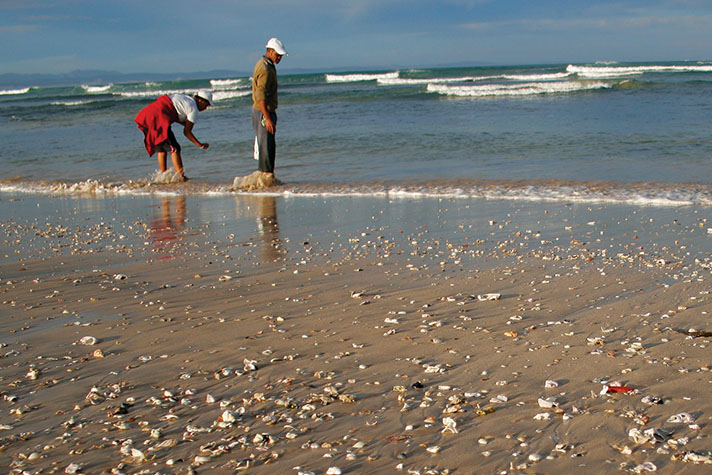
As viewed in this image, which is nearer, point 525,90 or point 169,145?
point 169,145

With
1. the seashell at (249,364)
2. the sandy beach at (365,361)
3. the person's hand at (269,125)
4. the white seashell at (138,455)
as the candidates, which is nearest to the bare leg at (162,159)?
the person's hand at (269,125)

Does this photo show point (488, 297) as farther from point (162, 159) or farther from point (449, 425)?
point (162, 159)

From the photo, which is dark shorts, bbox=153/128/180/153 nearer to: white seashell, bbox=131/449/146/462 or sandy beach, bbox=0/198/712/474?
sandy beach, bbox=0/198/712/474

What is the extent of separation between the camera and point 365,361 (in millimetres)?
3225

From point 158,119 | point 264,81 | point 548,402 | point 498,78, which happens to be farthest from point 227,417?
point 498,78

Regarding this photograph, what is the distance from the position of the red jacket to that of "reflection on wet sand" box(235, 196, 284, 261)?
176 cm

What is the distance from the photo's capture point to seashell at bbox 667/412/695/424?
2469 mm

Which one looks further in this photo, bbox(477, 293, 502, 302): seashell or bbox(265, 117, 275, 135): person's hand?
bbox(265, 117, 275, 135): person's hand

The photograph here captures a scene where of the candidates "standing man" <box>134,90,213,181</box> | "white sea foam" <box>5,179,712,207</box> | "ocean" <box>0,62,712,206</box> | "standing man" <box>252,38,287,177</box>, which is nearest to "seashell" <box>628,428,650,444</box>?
"white sea foam" <box>5,179,712,207</box>

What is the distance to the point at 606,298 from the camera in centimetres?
403

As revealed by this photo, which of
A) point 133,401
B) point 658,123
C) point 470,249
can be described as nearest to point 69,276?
point 133,401

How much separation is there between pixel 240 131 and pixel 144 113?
8.76m

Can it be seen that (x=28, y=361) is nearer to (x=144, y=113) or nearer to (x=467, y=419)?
(x=467, y=419)

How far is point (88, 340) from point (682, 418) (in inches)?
112
